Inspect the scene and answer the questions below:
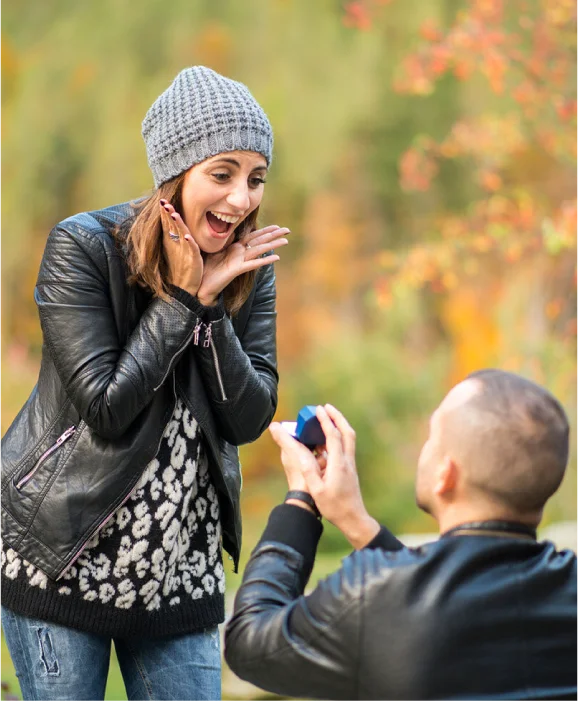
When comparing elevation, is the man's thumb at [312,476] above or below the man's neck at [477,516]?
above

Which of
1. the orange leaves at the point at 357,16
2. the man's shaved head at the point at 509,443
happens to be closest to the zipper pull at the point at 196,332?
the man's shaved head at the point at 509,443

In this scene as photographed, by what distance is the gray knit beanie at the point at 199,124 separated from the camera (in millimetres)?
2166

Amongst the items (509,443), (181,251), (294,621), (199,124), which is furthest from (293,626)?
(199,124)

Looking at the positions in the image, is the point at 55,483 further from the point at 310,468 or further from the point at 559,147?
the point at 559,147

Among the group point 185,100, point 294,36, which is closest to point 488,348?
point 294,36

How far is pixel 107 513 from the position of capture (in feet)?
6.52

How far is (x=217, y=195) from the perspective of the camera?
2150 millimetres

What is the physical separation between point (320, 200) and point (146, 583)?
200 inches

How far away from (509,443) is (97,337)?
0.87 meters

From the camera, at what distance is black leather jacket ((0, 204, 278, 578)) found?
1.98 meters

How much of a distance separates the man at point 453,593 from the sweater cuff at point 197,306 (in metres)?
0.60

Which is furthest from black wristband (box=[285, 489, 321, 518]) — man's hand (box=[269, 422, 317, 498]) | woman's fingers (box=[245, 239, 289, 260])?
woman's fingers (box=[245, 239, 289, 260])

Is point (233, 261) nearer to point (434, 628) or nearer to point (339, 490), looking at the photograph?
point (339, 490)

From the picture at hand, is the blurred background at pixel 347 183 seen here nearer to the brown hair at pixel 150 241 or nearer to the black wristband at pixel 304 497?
the brown hair at pixel 150 241
